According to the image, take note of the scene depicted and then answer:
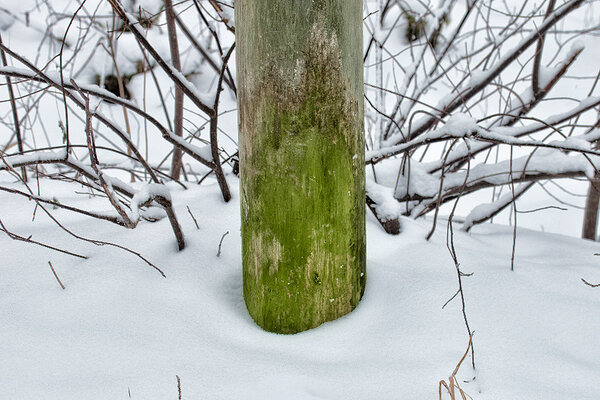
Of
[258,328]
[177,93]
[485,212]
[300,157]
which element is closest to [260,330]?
[258,328]

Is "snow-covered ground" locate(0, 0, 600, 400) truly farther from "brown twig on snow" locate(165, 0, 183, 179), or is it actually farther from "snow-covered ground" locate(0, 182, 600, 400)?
"brown twig on snow" locate(165, 0, 183, 179)

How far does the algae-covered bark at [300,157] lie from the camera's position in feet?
3.30

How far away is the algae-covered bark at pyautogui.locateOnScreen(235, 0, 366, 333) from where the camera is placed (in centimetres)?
101

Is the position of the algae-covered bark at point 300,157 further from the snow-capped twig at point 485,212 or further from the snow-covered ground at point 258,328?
the snow-capped twig at point 485,212

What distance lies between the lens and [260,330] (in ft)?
3.82

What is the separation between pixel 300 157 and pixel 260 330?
0.42 m

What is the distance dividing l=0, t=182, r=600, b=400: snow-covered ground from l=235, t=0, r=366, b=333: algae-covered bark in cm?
11

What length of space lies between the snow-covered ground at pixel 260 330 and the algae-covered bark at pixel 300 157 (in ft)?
0.36

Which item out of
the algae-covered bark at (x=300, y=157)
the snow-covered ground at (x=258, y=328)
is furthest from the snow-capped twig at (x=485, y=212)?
the algae-covered bark at (x=300, y=157)

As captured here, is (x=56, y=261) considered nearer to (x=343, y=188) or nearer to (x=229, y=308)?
(x=229, y=308)

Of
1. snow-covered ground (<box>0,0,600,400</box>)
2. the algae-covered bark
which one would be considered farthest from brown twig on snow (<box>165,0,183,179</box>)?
the algae-covered bark

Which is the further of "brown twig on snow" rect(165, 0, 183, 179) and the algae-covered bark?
"brown twig on snow" rect(165, 0, 183, 179)

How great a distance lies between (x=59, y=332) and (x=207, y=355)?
345 millimetres

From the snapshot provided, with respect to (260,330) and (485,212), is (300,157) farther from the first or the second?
(485,212)
